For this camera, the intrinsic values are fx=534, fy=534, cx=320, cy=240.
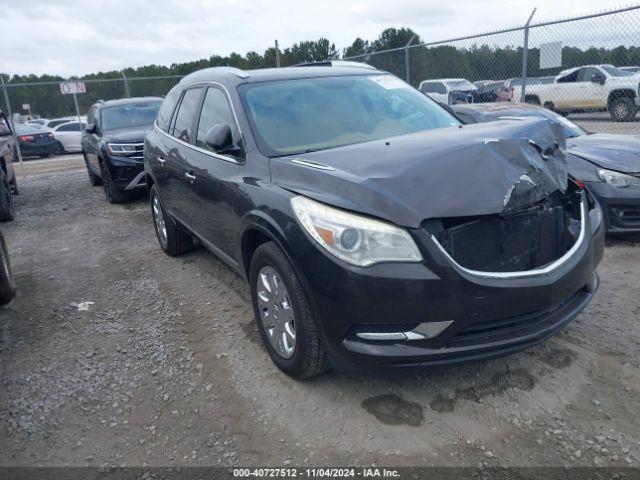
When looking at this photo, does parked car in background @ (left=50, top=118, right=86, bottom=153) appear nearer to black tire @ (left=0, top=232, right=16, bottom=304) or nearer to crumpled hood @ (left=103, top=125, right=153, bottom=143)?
crumpled hood @ (left=103, top=125, right=153, bottom=143)

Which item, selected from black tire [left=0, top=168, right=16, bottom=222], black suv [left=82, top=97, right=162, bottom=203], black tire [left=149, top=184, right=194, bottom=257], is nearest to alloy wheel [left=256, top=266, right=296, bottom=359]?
black tire [left=149, top=184, right=194, bottom=257]

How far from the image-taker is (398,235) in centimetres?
249

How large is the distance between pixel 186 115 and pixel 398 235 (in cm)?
296

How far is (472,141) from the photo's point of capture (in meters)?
2.91

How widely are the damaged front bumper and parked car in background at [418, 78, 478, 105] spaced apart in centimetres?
1191

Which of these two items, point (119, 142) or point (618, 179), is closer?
point (618, 179)

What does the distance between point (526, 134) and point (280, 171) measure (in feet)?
4.68

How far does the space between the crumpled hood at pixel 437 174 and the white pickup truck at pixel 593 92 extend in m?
11.2

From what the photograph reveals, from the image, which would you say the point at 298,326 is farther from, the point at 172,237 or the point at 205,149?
the point at 172,237

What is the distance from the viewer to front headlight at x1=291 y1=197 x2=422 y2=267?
2486 mm

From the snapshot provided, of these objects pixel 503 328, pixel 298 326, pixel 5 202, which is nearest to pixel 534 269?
pixel 503 328

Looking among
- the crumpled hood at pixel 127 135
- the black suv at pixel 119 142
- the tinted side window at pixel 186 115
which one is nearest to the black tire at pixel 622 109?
the black suv at pixel 119 142

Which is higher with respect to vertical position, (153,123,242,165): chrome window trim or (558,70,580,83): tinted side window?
(558,70,580,83): tinted side window

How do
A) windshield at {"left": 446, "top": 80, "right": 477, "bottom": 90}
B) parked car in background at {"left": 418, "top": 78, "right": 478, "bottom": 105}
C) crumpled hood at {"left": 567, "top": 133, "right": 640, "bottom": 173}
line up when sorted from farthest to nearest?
parked car in background at {"left": 418, "top": 78, "right": 478, "bottom": 105} < windshield at {"left": 446, "top": 80, "right": 477, "bottom": 90} < crumpled hood at {"left": 567, "top": 133, "right": 640, "bottom": 173}
